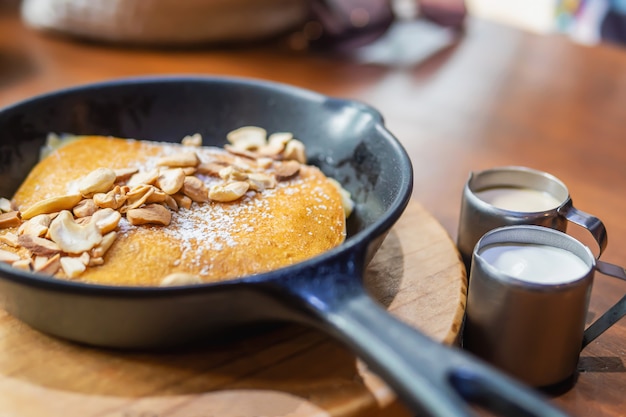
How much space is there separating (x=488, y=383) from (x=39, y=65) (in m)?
1.21

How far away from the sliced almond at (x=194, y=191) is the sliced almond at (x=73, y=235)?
0.10 meters

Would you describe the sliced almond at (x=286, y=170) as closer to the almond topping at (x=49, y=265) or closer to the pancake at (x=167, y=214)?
the pancake at (x=167, y=214)

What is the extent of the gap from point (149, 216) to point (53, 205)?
0.31ft

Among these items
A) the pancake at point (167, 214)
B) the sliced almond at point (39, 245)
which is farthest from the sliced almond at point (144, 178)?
the sliced almond at point (39, 245)

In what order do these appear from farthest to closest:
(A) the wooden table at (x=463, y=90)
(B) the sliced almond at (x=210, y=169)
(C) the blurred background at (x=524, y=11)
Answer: (C) the blurred background at (x=524, y=11), (A) the wooden table at (x=463, y=90), (B) the sliced almond at (x=210, y=169)

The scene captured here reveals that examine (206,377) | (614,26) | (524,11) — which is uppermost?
(206,377)

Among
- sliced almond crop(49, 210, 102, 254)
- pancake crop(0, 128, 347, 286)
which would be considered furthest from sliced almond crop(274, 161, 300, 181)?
sliced almond crop(49, 210, 102, 254)

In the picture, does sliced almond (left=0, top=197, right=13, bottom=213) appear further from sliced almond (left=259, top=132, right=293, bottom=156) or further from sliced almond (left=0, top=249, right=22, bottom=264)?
sliced almond (left=259, top=132, right=293, bottom=156)

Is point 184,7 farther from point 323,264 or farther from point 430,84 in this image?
point 323,264

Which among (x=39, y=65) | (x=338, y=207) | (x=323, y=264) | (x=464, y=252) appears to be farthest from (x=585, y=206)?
(x=39, y=65)

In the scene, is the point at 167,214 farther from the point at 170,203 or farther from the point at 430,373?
the point at 430,373

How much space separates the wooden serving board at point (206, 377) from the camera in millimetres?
492

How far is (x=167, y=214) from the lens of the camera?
0.61 m

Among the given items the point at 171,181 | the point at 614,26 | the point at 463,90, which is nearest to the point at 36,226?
the point at 171,181
